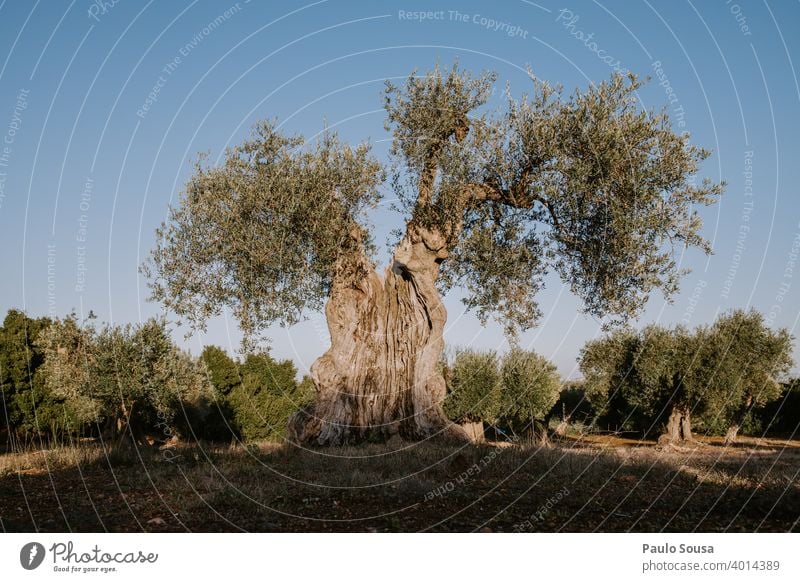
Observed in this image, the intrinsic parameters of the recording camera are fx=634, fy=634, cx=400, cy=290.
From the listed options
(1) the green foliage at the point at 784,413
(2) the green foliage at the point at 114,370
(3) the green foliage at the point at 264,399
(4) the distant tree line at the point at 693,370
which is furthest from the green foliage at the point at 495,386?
(1) the green foliage at the point at 784,413

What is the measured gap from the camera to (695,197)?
1953 cm

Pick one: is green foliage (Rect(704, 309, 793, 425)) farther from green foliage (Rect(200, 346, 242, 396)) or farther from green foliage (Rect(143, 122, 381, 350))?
green foliage (Rect(200, 346, 242, 396))

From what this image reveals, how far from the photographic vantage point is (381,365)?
80.3ft

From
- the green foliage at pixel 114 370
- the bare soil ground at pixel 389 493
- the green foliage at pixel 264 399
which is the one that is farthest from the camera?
the green foliage at pixel 264 399

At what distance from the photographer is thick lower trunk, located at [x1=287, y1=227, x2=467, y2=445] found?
77.5ft

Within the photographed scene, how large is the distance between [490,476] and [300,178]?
37.9 ft

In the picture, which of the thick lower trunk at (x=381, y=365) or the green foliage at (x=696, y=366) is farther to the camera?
the green foliage at (x=696, y=366)

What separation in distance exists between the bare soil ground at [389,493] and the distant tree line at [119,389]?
841 centimetres

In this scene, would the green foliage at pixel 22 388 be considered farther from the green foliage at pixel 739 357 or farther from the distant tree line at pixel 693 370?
the green foliage at pixel 739 357

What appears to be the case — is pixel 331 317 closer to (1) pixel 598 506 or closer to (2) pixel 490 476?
(2) pixel 490 476

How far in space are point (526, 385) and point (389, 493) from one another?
38034mm

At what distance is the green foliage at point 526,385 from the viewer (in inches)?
1837

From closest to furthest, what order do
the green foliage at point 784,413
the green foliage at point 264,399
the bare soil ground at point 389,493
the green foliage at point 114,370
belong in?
1. the bare soil ground at point 389,493
2. the green foliage at point 114,370
3. the green foliage at point 264,399
4. the green foliage at point 784,413
